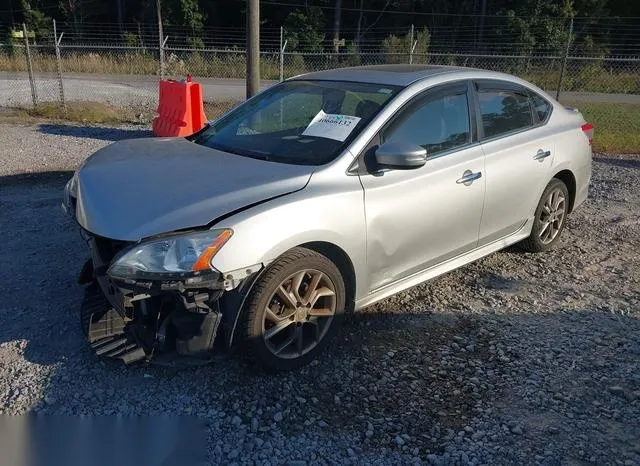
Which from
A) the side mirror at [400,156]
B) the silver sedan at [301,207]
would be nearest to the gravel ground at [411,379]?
the silver sedan at [301,207]

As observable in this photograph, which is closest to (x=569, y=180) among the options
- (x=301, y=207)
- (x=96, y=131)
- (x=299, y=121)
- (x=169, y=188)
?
(x=299, y=121)

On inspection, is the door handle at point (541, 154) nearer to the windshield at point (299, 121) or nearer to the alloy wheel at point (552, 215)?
the alloy wheel at point (552, 215)

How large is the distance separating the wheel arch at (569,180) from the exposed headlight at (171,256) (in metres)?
3.54

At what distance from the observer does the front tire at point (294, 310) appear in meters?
3.32

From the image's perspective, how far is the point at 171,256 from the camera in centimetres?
309

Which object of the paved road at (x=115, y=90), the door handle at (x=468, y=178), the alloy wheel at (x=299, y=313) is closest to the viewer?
the alloy wheel at (x=299, y=313)

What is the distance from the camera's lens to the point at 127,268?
3.10 metres

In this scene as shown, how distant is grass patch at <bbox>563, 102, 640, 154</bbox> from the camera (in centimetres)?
1120

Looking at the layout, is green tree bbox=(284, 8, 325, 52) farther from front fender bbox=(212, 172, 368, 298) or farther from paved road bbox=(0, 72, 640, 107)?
front fender bbox=(212, 172, 368, 298)

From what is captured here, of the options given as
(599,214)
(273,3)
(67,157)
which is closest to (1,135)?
(67,157)

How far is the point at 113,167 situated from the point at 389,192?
1.79 meters

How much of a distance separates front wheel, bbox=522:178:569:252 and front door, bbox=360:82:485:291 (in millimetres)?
1046

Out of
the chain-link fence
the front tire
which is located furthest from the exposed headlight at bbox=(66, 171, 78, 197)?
the chain-link fence

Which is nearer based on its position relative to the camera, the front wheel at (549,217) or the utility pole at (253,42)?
the front wheel at (549,217)
